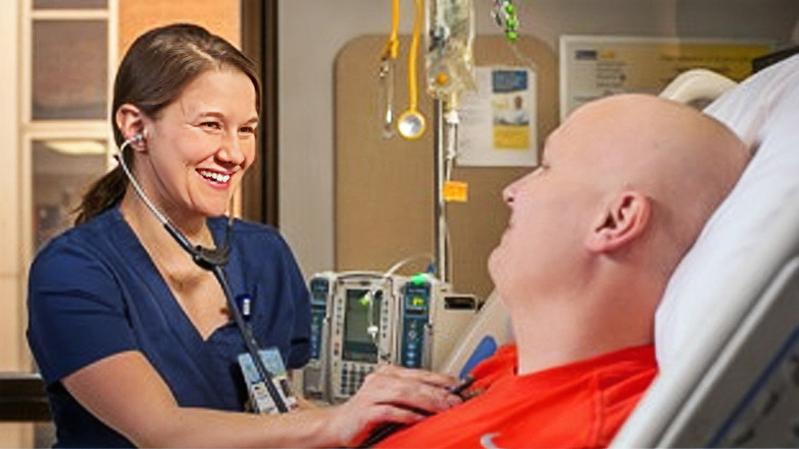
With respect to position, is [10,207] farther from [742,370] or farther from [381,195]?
[742,370]

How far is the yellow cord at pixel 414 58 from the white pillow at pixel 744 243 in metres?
2.01

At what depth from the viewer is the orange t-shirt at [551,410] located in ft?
3.49

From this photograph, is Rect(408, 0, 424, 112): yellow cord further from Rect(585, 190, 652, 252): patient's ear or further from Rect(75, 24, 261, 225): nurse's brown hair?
Rect(585, 190, 652, 252): patient's ear

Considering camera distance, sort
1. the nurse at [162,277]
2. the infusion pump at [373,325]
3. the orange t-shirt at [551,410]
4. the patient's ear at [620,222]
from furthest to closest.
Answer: the infusion pump at [373,325] < the nurse at [162,277] < the patient's ear at [620,222] < the orange t-shirt at [551,410]

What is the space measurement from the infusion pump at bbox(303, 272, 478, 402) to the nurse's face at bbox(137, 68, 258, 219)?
3.07ft

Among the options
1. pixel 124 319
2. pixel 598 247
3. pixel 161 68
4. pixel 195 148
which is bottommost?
pixel 124 319

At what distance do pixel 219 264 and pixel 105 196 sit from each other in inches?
13.1

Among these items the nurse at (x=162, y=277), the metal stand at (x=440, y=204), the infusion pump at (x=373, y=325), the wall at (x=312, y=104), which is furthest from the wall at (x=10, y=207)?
the nurse at (x=162, y=277)

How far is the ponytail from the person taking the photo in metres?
1.98

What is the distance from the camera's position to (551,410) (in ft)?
3.75

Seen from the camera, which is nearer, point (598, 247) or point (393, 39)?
point (598, 247)

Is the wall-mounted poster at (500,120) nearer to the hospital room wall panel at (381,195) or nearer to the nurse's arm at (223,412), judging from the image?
the hospital room wall panel at (381,195)

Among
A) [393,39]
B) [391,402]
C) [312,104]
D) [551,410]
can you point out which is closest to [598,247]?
[551,410]

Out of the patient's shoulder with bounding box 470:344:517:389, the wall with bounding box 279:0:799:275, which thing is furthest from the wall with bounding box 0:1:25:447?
the patient's shoulder with bounding box 470:344:517:389
